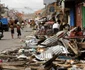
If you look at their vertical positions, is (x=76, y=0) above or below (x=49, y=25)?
above

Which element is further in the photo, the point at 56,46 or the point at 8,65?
the point at 56,46

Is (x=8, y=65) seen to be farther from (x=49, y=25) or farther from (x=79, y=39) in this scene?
(x=49, y=25)

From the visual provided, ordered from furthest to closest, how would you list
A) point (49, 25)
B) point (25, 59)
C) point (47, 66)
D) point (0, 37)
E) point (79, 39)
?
point (49, 25)
point (0, 37)
point (79, 39)
point (25, 59)
point (47, 66)

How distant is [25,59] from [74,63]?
2.43 metres

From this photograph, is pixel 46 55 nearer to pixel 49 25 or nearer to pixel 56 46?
pixel 56 46

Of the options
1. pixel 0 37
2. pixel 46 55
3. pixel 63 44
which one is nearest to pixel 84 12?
pixel 0 37

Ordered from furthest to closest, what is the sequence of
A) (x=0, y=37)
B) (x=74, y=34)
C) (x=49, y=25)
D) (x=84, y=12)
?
1. (x=49, y=25)
2. (x=0, y=37)
3. (x=84, y=12)
4. (x=74, y=34)

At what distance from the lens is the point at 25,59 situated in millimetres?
14664

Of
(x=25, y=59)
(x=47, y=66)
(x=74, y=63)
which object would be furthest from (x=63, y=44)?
(x=47, y=66)

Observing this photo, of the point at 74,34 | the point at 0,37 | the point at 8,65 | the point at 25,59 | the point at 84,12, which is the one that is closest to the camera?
the point at 8,65

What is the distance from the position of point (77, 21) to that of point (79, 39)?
14.2 meters

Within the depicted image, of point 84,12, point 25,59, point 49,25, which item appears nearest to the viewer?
point 25,59

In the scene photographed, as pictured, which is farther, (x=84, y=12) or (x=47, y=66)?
(x=84, y=12)

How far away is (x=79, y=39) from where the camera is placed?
19156 millimetres
